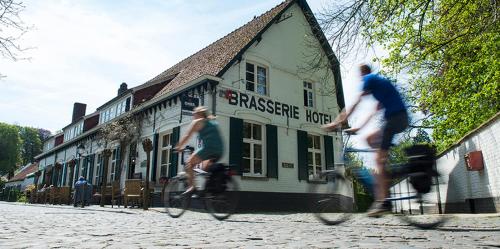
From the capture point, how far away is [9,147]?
185 feet

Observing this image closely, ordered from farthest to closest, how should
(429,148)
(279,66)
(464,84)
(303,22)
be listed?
1. (303,22)
2. (279,66)
3. (464,84)
4. (429,148)

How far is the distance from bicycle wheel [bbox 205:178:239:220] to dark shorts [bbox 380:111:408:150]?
8.83ft

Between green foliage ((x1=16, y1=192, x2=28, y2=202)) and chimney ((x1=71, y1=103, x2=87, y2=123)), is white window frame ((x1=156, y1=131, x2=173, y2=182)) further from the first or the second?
chimney ((x1=71, y1=103, x2=87, y2=123))

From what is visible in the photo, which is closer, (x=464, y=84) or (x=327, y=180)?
(x=327, y=180)

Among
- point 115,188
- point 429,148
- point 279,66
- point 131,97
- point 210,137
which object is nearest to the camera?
point 429,148

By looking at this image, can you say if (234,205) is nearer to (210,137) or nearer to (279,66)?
(210,137)

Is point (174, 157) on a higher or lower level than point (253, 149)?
lower

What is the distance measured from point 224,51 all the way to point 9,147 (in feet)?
169

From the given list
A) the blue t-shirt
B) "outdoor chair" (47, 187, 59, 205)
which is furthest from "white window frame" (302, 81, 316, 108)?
"outdoor chair" (47, 187, 59, 205)

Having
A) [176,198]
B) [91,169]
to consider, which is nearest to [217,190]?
[176,198]

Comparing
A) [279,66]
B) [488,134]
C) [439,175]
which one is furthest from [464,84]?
[439,175]

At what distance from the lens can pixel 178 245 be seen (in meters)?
3.99

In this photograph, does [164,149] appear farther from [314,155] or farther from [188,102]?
[314,155]

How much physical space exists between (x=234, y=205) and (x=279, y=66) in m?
11.3
